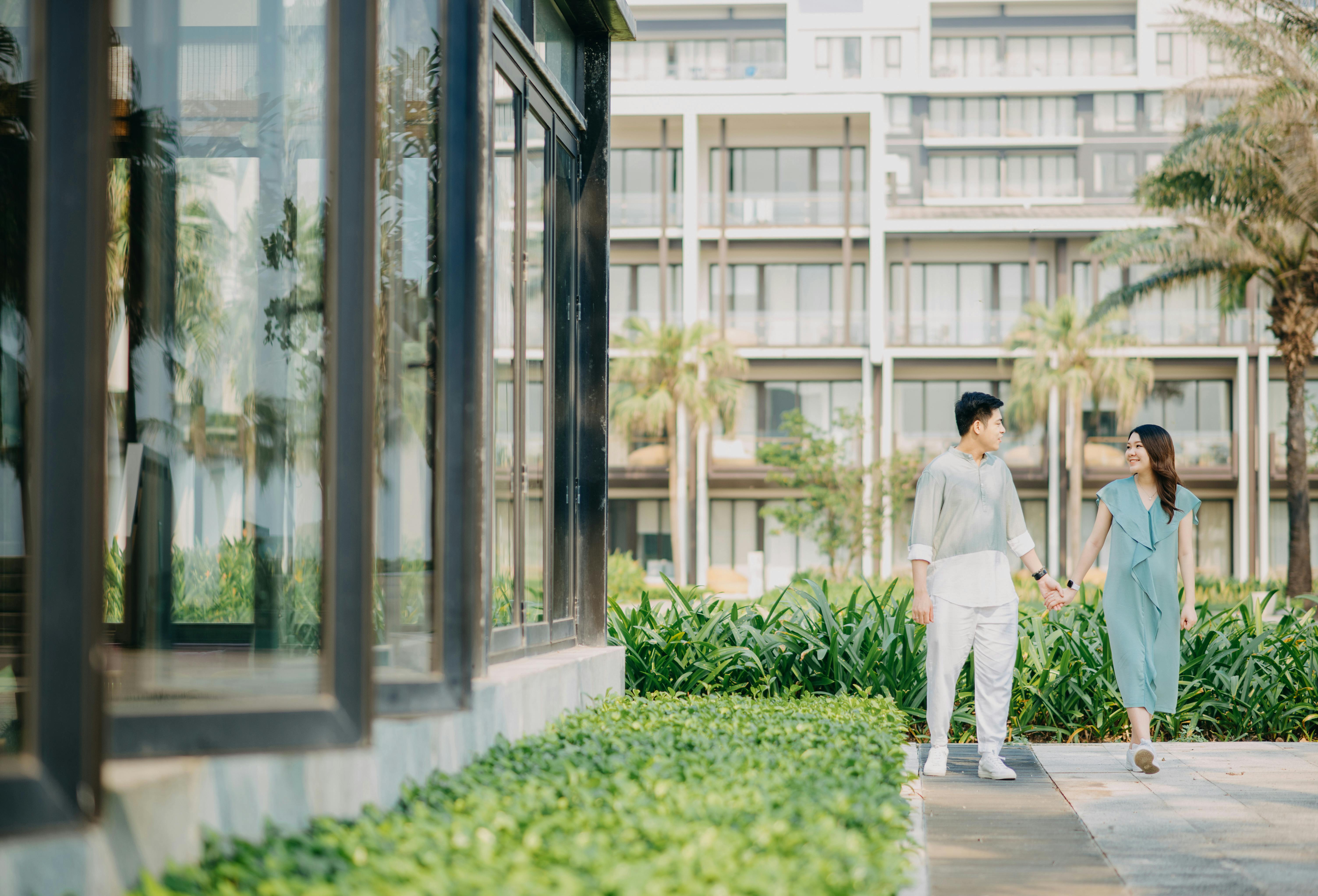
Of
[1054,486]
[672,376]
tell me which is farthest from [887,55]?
[672,376]

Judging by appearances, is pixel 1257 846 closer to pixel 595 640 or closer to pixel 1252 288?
pixel 595 640

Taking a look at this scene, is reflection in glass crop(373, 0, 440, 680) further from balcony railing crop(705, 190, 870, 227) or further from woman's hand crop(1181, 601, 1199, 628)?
balcony railing crop(705, 190, 870, 227)

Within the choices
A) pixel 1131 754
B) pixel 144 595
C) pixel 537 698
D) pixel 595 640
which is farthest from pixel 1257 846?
pixel 144 595

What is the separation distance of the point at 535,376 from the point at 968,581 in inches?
95.3

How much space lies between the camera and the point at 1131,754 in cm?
632

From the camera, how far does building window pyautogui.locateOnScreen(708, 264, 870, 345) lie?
40844mm

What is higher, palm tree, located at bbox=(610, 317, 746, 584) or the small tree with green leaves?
palm tree, located at bbox=(610, 317, 746, 584)

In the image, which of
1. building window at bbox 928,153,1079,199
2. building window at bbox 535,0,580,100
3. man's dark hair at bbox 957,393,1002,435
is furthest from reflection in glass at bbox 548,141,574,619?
building window at bbox 928,153,1079,199

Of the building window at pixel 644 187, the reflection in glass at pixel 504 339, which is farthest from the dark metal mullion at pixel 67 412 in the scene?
the building window at pixel 644 187

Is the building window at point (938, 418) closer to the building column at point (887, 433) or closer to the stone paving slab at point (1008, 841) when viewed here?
the building column at point (887, 433)

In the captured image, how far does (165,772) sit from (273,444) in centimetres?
232

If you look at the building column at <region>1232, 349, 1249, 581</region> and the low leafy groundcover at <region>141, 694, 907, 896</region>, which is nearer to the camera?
Result: the low leafy groundcover at <region>141, 694, 907, 896</region>

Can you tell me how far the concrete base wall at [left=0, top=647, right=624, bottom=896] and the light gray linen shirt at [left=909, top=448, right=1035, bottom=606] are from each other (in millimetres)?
2401

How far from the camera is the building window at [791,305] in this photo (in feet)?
134
